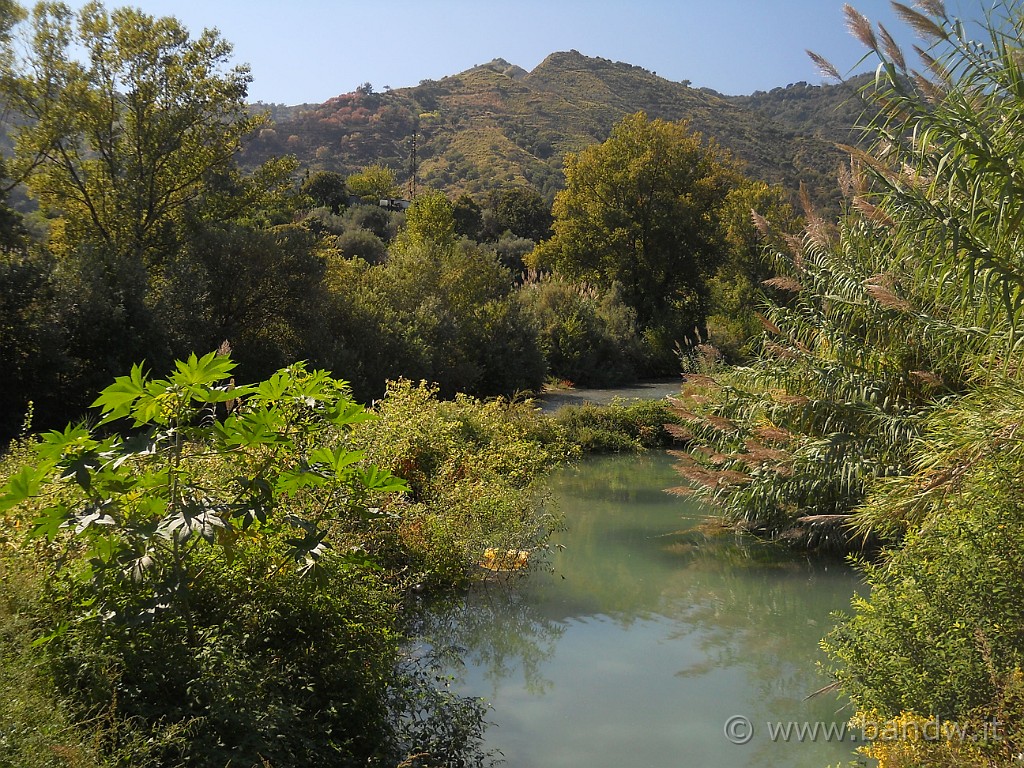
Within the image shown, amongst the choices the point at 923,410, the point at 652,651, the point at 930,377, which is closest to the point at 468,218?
the point at 930,377

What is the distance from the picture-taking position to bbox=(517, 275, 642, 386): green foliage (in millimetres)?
28500

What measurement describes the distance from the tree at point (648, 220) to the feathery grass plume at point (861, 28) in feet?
94.5

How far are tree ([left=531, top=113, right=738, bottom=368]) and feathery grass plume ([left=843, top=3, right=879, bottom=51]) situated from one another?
1134 inches

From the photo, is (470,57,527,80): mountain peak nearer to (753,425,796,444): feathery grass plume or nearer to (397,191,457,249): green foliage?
(397,191,457,249): green foliage

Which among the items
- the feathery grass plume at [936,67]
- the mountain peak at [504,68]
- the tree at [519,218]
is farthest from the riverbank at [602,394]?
the mountain peak at [504,68]

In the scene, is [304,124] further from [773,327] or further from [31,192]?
[773,327]

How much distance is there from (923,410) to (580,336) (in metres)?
20.2

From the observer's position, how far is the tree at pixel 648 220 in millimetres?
35000

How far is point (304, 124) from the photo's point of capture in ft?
275

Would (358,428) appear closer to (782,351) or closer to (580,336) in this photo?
(782,351)

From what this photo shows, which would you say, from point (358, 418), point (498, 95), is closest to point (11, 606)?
point (358, 418)

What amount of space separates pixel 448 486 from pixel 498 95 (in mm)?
98166

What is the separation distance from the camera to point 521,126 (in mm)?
86188

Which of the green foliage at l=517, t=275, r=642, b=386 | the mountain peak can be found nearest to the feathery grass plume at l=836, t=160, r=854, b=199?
the green foliage at l=517, t=275, r=642, b=386
